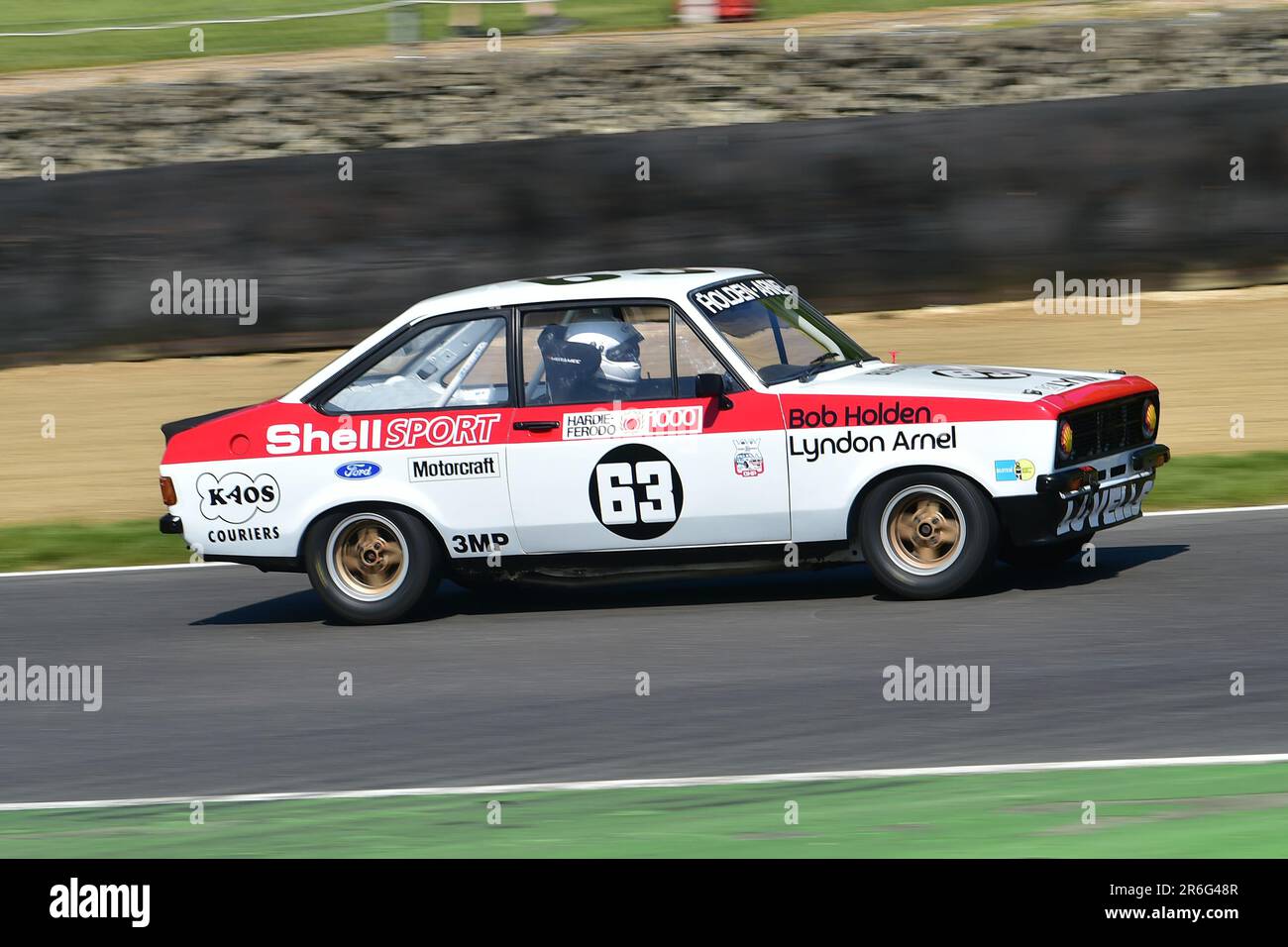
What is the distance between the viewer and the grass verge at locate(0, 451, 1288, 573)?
10.8 m

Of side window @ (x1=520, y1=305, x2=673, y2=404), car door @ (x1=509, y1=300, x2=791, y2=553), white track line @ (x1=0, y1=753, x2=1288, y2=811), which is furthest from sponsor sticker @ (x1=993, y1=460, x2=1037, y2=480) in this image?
white track line @ (x1=0, y1=753, x2=1288, y2=811)

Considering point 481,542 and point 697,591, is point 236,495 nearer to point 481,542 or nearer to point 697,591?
point 481,542

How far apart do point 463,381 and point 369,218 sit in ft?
25.7

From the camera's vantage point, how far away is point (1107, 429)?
8172mm

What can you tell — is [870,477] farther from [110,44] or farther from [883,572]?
[110,44]

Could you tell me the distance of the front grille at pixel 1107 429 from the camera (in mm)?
7930

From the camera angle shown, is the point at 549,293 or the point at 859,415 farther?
the point at 549,293

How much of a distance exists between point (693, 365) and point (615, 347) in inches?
15.8

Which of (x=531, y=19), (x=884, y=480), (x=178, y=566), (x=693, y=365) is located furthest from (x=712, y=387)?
(x=531, y=19)

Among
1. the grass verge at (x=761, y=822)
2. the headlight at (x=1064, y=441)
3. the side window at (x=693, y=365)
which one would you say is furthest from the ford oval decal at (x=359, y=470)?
the headlight at (x=1064, y=441)

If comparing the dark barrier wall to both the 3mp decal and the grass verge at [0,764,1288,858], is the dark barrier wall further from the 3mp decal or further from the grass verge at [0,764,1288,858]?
the grass verge at [0,764,1288,858]

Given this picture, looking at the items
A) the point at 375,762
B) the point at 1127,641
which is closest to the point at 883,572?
the point at 1127,641

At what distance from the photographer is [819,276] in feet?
52.1

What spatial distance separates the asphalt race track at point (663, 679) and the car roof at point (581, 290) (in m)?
1.57
